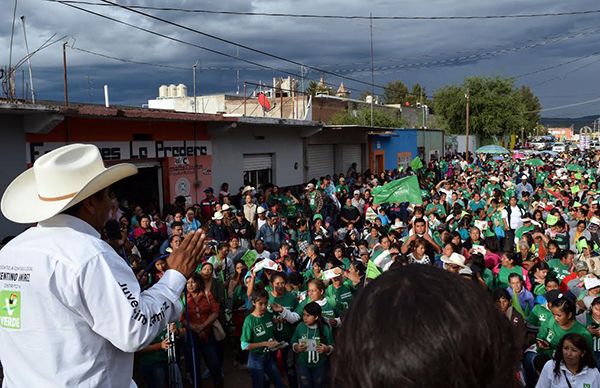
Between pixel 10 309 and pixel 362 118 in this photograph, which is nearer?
pixel 10 309

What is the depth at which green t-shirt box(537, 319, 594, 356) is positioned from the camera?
5309 mm

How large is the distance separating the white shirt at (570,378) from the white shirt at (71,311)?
398cm

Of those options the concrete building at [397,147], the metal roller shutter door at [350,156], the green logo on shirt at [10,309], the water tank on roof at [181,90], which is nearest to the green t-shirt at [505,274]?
the green logo on shirt at [10,309]

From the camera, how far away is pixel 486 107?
4791 cm

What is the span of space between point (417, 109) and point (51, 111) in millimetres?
39360

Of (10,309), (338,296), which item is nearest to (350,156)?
(338,296)

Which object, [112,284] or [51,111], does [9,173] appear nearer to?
[51,111]

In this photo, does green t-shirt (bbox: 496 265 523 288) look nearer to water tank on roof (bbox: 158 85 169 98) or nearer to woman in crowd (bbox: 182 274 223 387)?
woman in crowd (bbox: 182 274 223 387)

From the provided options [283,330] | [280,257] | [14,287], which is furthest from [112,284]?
[280,257]

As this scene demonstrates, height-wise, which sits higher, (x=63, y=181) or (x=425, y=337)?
(x=63, y=181)

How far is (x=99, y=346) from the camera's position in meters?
1.91

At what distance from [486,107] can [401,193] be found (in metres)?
39.0

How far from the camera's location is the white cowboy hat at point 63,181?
6.63 feet

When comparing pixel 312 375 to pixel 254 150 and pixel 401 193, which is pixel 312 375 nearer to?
pixel 401 193
